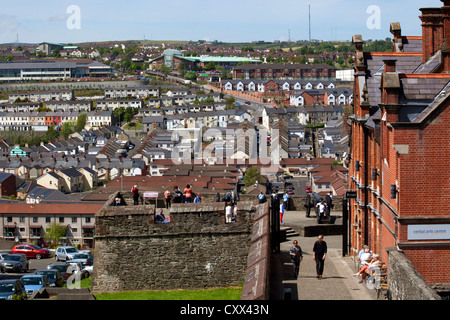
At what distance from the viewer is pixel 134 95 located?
15825 centimetres

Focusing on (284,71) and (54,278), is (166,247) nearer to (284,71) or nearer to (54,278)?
(54,278)

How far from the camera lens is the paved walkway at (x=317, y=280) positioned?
1084 cm

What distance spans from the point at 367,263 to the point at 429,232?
146 centimetres

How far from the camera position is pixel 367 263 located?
37.0 feet

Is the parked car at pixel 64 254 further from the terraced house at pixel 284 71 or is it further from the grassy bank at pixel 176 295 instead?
the terraced house at pixel 284 71

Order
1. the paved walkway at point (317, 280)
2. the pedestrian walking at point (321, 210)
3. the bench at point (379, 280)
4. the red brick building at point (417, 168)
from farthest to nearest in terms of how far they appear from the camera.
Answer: the pedestrian walking at point (321, 210)
the paved walkway at point (317, 280)
the bench at point (379, 280)
the red brick building at point (417, 168)

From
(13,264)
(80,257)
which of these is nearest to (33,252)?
(80,257)

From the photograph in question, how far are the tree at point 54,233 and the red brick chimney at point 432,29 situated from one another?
4111cm

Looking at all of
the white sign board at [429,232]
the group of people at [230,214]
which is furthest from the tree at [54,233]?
the white sign board at [429,232]

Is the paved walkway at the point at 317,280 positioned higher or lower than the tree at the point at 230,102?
higher

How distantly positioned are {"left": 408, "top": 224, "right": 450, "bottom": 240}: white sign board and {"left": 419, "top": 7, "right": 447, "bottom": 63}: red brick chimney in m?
3.68

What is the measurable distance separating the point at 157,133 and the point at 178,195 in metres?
97.1

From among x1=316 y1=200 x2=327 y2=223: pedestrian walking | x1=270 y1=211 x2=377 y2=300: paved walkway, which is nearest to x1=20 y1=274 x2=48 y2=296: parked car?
x1=316 y1=200 x2=327 y2=223: pedestrian walking
